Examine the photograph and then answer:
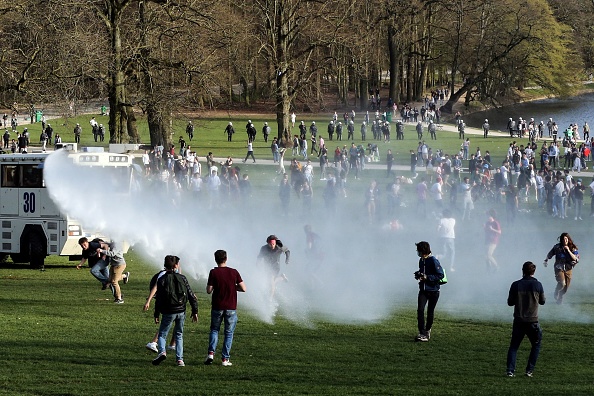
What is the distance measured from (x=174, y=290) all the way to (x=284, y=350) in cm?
292

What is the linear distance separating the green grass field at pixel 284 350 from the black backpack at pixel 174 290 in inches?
41.7

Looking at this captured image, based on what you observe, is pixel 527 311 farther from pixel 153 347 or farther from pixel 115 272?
pixel 115 272

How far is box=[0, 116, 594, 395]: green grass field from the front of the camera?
530 inches

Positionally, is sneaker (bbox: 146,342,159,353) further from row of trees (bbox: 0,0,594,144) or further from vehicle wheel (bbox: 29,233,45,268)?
row of trees (bbox: 0,0,594,144)

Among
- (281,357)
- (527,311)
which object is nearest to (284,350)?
(281,357)

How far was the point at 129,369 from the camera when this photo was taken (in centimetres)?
1441

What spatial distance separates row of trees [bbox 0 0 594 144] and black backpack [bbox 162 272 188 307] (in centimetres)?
2930

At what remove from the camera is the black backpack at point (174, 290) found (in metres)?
13.8

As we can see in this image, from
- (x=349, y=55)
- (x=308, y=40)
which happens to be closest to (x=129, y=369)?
(x=349, y=55)

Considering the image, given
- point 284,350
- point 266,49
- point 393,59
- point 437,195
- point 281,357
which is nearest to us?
point 281,357

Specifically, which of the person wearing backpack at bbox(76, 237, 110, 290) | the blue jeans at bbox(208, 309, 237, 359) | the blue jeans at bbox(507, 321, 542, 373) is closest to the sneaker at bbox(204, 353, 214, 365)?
the blue jeans at bbox(208, 309, 237, 359)

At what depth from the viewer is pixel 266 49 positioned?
210ft

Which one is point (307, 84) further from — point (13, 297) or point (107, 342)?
point (107, 342)

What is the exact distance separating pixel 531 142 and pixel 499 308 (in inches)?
1728
